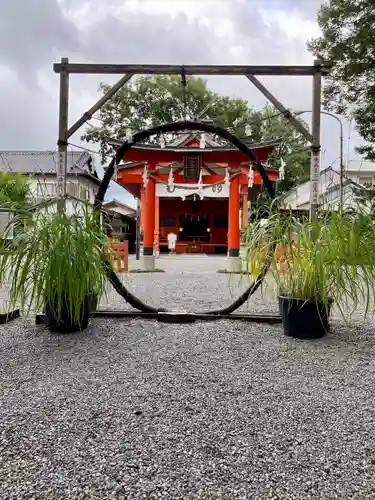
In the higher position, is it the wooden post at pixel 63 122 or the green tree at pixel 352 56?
the green tree at pixel 352 56

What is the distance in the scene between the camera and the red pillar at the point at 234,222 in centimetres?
844

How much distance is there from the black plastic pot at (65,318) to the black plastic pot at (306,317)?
137 centimetres

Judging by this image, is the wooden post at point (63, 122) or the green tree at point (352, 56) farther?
the green tree at point (352, 56)

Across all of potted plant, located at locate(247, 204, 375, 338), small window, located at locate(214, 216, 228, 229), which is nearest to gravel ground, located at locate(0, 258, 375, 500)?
potted plant, located at locate(247, 204, 375, 338)

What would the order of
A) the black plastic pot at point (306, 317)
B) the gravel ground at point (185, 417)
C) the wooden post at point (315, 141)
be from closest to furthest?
the gravel ground at point (185, 417) → the black plastic pot at point (306, 317) → the wooden post at point (315, 141)

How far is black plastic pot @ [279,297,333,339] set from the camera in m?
2.71

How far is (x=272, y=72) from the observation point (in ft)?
10.8

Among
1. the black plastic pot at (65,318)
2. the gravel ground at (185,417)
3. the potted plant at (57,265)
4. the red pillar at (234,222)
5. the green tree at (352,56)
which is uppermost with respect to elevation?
the green tree at (352,56)

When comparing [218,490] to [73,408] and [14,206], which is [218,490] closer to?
[73,408]

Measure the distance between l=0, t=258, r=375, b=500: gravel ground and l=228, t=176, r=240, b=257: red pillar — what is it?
5659mm

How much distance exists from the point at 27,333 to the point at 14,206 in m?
0.92

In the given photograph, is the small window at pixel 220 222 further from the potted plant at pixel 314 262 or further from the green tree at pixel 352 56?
the potted plant at pixel 314 262

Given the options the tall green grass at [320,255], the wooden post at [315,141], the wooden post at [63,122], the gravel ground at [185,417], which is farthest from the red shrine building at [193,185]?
the gravel ground at [185,417]

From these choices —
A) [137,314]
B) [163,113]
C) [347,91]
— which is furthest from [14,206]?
[163,113]
